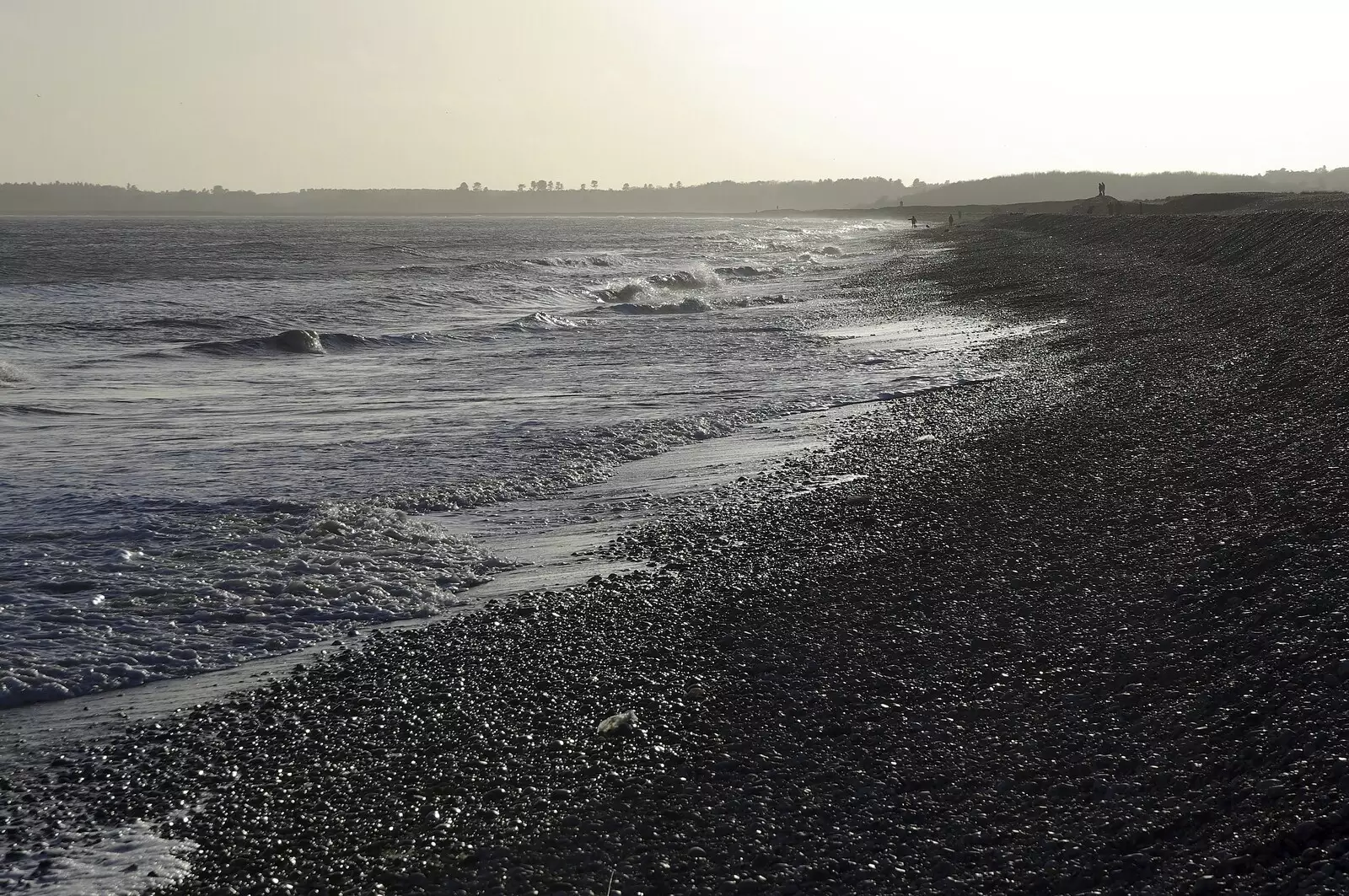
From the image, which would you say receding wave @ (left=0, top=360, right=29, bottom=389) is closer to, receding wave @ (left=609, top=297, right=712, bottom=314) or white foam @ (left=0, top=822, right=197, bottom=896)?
white foam @ (left=0, top=822, right=197, bottom=896)

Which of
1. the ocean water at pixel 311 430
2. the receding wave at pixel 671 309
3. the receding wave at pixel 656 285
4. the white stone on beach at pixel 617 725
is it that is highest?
the receding wave at pixel 656 285

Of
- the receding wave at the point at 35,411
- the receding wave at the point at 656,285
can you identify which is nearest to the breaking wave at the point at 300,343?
the receding wave at the point at 35,411

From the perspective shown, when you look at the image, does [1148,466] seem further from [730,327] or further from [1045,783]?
[730,327]

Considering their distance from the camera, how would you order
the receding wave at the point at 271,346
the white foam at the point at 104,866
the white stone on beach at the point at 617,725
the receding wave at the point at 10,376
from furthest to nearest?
the receding wave at the point at 271,346 → the receding wave at the point at 10,376 → the white stone on beach at the point at 617,725 → the white foam at the point at 104,866

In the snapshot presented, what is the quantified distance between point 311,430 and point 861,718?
8.23 m

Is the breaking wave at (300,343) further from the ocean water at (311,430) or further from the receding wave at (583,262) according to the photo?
the receding wave at (583,262)

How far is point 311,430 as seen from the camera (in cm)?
1085

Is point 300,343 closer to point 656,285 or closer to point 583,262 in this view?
point 656,285

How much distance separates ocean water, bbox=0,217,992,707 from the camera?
5.82 metres

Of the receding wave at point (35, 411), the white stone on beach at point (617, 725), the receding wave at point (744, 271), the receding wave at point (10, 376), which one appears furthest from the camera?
the receding wave at point (744, 271)

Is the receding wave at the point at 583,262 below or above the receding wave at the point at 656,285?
above

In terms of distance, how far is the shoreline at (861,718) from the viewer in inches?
129

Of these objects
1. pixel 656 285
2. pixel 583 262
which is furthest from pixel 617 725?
pixel 583 262

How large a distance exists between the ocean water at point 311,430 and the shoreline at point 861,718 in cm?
108
